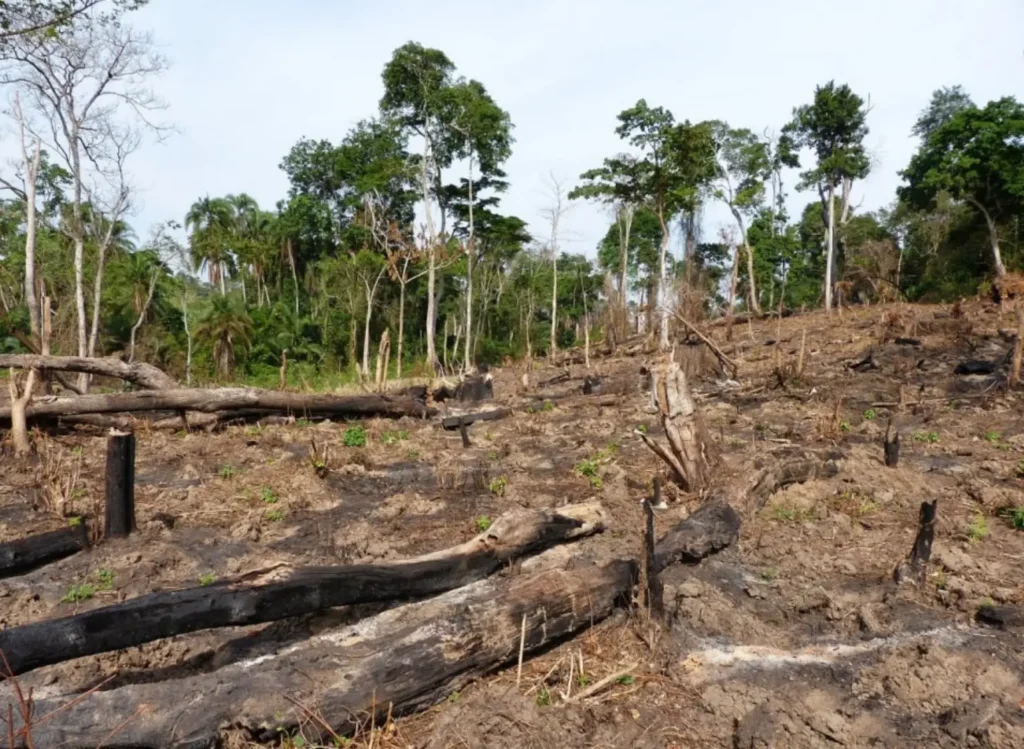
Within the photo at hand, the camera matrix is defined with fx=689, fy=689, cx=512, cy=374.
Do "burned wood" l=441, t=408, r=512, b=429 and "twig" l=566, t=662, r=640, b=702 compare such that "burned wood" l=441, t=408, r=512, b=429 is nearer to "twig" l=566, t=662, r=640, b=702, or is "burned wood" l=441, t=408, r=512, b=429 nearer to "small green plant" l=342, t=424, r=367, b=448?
"small green plant" l=342, t=424, r=367, b=448

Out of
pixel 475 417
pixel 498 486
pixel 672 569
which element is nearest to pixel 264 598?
pixel 672 569

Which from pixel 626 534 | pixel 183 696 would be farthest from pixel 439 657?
pixel 626 534

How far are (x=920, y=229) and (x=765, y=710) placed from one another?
1461 inches

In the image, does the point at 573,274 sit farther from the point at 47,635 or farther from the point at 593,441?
the point at 47,635

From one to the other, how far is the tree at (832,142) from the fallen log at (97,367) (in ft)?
86.9

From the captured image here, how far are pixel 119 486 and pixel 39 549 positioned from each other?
0.76 meters

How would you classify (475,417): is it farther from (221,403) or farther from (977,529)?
(977,529)

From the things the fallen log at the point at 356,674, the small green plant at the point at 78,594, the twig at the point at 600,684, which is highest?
the fallen log at the point at 356,674

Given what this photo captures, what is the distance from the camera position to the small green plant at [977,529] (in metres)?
5.53

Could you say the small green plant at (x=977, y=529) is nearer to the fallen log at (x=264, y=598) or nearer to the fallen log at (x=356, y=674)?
the fallen log at (x=356, y=674)

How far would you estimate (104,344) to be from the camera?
30797mm

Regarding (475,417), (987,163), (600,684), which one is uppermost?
(987,163)

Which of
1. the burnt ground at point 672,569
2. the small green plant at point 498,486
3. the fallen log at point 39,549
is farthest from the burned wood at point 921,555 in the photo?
the fallen log at point 39,549

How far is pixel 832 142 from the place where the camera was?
31.7m
